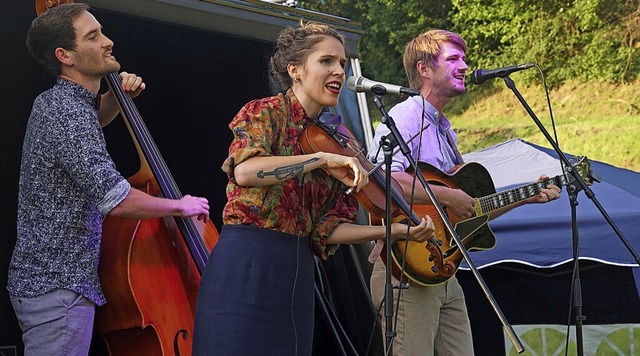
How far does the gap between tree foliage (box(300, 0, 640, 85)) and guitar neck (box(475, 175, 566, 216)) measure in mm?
12696

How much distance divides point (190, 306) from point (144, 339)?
235 millimetres

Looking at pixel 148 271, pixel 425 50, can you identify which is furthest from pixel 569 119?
pixel 148 271

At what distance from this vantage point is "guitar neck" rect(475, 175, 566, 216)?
4255 mm

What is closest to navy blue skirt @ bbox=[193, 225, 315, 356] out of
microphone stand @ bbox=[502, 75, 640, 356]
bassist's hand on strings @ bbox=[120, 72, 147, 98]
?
bassist's hand on strings @ bbox=[120, 72, 147, 98]

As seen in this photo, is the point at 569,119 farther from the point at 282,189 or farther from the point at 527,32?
the point at 282,189

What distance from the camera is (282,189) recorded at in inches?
110

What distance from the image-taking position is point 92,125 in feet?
9.91

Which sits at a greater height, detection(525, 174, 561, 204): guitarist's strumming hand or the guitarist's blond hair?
the guitarist's blond hair

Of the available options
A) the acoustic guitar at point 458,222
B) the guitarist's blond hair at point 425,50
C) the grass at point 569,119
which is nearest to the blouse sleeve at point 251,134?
the acoustic guitar at point 458,222

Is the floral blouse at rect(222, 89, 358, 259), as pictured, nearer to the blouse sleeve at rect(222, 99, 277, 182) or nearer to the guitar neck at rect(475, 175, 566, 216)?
the blouse sleeve at rect(222, 99, 277, 182)

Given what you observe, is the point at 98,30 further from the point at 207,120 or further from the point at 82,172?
the point at 207,120

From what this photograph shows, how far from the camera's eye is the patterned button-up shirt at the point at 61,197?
2947 millimetres

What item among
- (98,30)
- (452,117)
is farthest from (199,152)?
(452,117)

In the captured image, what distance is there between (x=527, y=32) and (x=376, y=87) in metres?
14.9
